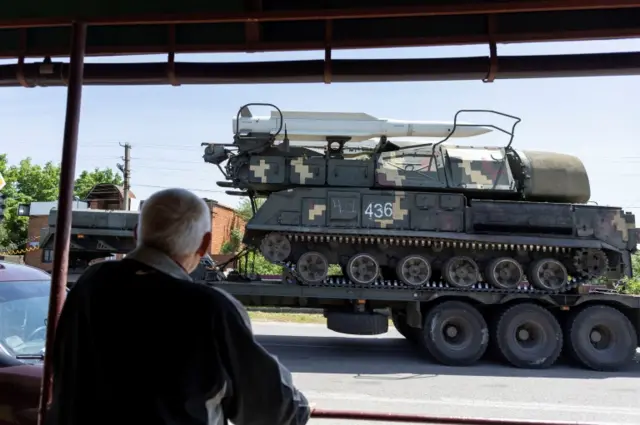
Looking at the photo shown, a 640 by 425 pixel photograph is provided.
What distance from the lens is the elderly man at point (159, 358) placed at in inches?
62.8

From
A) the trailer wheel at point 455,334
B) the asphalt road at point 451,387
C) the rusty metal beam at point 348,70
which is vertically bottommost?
the asphalt road at point 451,387

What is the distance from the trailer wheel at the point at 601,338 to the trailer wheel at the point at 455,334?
61.7 inches

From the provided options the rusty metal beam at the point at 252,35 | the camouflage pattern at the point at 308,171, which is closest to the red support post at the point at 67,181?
the rusty metal beam at the point at 252,35

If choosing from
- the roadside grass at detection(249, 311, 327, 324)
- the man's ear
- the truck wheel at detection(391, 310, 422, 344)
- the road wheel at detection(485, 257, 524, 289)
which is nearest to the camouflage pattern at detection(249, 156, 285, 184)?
the truck wheel at detection(391, 310, 422, 344)

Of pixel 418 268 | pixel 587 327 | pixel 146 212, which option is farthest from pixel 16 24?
pixel 587 327

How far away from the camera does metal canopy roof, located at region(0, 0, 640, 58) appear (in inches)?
120

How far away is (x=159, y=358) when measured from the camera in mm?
1605

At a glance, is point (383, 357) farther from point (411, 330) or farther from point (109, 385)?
point (109, 385)

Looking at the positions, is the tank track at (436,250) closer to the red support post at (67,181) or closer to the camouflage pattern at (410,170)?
the camouflage pattern at (410,170)

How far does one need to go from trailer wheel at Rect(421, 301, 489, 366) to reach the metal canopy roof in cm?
739

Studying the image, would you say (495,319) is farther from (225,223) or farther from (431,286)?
(225,223)

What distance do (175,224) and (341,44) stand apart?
2069mm

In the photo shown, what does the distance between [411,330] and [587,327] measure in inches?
133

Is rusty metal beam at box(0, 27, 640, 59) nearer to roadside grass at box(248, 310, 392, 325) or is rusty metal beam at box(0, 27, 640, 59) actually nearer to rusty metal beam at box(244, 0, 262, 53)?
rusty metal beam at box(244, 0, 262, 53)
